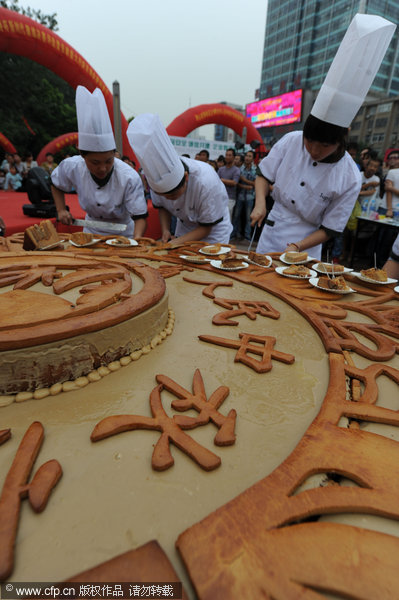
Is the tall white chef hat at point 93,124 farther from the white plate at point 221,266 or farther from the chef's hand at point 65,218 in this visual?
the white plate at point 221,266

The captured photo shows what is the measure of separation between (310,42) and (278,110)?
70.5 ft

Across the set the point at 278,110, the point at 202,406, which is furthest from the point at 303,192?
the point at 278,110

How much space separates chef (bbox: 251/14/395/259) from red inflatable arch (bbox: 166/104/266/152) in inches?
286

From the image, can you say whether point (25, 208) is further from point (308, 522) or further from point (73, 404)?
point (308, 522)

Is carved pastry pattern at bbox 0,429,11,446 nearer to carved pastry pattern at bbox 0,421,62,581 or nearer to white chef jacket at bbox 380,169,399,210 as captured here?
carved pastry pattern at bbox 0,421,62,581

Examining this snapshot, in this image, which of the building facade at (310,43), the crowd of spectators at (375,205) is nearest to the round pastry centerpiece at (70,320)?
the crowd of spectators at (375,205)

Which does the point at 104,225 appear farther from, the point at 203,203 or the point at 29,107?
the point at 29,107

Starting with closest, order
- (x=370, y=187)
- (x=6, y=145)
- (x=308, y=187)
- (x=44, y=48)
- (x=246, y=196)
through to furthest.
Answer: (x=308, y=187)
(x=370, y=187)
(x=44, y=48)
(x=246, y=196)
(x=6, y=145)

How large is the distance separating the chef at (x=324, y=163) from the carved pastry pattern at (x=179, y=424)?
157 cm

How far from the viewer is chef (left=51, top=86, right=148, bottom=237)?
2.32m

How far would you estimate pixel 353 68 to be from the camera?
181 cm

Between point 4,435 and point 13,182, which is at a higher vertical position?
point 13,182

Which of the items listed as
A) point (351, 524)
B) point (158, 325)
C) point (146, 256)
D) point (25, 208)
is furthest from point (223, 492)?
point (25, 208)

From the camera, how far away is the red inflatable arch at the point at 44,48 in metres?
5.87
